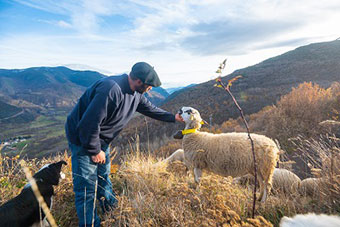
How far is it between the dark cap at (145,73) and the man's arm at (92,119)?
500 mm

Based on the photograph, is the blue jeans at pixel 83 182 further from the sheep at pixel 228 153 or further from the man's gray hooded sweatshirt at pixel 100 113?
the sheep at pixel 228 153

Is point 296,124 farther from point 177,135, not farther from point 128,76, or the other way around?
point 128,76

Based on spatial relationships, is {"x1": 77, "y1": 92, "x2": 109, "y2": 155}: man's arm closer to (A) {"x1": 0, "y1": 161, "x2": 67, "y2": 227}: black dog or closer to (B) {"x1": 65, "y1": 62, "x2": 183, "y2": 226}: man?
(B) {"x1": 65, "y1": 62, "x2": 183, "y2": 226}: man

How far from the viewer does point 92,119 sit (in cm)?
215

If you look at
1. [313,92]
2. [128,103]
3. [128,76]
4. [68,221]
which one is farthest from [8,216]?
[313,92]

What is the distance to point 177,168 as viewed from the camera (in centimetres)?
436

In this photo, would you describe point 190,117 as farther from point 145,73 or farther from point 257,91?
point 257,91

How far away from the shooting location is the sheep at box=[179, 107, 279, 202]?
293 cm

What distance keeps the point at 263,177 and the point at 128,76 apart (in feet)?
8.74

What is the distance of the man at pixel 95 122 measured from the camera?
7.16 ft

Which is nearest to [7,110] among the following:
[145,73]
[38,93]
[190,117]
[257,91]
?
[38,93]

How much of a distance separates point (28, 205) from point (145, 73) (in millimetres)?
2195

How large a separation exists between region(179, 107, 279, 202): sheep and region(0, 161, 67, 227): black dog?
2199 millimetres

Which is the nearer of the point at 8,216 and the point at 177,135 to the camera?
the point at 8,216
